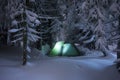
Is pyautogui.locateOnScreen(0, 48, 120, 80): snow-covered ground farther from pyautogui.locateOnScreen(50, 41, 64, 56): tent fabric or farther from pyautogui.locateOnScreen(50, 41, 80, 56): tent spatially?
pyautogui.locateOnScreen(50, 41, 64, 56): tent fabric

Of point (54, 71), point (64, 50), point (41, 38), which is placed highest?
point (41, 38)

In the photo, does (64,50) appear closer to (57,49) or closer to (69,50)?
(69,50)

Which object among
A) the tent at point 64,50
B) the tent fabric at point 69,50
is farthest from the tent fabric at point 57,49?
the tent fabric at point 69,50

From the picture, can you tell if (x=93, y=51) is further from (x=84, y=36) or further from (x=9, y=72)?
(x=9, y=72)

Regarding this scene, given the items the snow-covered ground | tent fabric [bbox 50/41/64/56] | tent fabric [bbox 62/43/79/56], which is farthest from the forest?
tent fabric [bbox 50/41/64/56]

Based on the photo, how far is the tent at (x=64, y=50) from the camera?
86.4 feet

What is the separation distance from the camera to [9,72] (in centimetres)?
1399

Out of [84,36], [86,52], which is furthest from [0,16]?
[86,52]

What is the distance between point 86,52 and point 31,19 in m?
13.3

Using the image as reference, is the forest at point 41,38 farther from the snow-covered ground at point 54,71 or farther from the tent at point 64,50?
the tent at point 64,50

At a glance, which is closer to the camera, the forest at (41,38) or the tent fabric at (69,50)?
the forest at (41,38)

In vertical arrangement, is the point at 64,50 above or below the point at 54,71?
below

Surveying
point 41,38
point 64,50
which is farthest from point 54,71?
point 64,50

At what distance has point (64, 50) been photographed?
87.1ft
